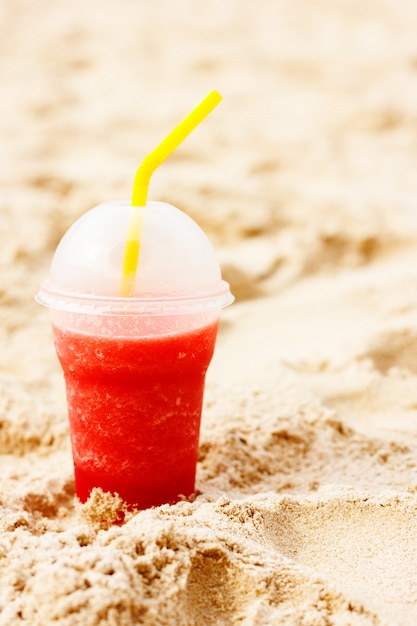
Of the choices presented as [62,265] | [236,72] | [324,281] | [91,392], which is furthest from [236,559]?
[236,72]

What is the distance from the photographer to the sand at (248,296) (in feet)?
3.35

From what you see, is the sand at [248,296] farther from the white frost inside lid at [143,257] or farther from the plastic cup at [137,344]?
the white frost inside lid at [143,257]

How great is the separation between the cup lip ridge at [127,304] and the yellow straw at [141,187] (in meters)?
0.03

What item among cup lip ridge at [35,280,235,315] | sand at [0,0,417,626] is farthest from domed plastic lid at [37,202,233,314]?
sand at [0,0,417,626]

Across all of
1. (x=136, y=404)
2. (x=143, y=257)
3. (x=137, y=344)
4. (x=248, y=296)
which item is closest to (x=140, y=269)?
(x=143, y=257)

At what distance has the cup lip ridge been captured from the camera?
119cm

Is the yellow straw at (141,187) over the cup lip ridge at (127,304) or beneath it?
over

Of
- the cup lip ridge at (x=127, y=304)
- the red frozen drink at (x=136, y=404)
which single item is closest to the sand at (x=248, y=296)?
the red frozen drink at (x=136, y=404)

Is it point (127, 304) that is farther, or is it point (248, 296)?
point (248, 296)

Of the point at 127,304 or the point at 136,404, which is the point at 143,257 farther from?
the point at 136,404

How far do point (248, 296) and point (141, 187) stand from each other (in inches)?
47.6

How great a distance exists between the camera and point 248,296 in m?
2.43

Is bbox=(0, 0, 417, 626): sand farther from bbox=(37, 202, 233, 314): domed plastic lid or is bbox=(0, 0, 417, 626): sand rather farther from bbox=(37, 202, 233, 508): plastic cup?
bbox=(37, 202, 233, 314): domed plastic lid

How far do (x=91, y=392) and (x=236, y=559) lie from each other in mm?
393
